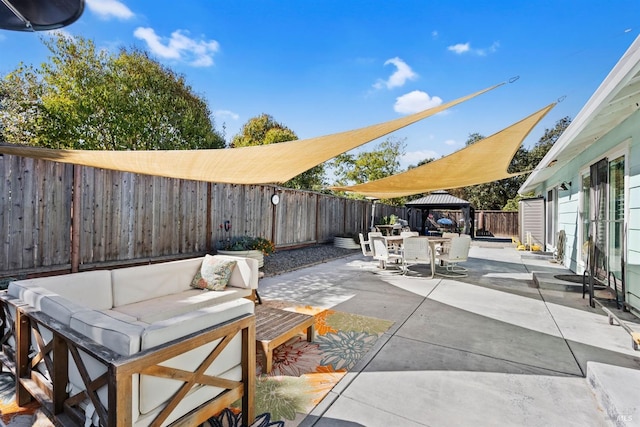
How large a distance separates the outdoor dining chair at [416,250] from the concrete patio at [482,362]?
1.08m

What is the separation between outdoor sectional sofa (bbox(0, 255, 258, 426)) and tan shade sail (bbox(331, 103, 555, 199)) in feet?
13.7

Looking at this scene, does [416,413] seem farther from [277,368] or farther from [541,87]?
[541,87]

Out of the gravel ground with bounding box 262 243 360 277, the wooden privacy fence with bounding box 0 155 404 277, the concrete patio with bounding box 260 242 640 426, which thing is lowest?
the concrete patio with bounding box 260 242 640 426

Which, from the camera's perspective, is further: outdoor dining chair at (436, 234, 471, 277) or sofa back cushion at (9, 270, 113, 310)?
outdoor dining chair at (436, 234, 471, 277)

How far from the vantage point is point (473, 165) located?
5137 millimetres

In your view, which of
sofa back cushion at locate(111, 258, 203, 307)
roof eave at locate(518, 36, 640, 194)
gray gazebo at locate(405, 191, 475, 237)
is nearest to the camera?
roof eave at locate(518, 36, 640, 194)

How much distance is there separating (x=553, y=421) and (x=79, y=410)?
2.74 metres

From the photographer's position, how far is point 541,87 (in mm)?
4559

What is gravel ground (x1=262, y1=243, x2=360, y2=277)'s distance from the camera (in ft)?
21.2

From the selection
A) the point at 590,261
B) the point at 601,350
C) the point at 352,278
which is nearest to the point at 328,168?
the point at 352,278

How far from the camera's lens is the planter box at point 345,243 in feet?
34.5

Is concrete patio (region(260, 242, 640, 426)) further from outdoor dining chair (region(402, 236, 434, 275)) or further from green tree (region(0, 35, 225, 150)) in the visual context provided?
green tree (region(0, 35, 225, 150))

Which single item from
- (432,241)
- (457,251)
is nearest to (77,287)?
(432,241)

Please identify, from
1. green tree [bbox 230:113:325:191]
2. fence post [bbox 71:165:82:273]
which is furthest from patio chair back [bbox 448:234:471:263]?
green tree [bbox 230:113:325:191]
